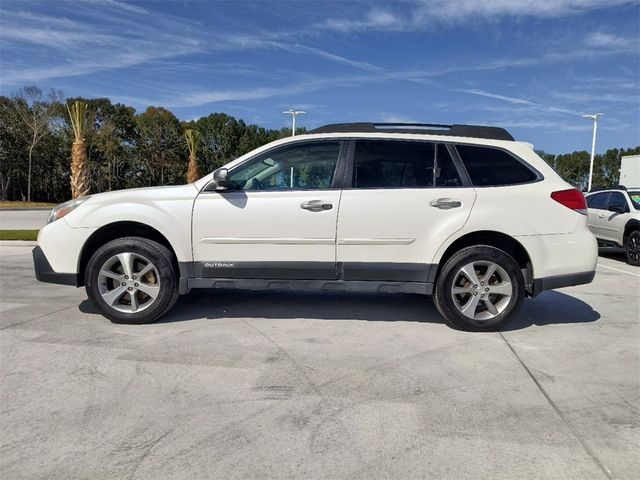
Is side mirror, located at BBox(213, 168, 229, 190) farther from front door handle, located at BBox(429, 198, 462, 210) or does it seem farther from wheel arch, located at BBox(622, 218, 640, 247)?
wheel arch, located at BBox(622, 218, 640, 247)

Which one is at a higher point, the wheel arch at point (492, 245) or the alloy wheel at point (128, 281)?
the wheel arch at point (492, 245)

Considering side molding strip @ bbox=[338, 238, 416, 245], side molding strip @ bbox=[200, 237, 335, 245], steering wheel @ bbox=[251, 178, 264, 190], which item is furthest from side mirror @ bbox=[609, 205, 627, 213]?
steering wheel @ bbox=[251, 178, 264, 190]

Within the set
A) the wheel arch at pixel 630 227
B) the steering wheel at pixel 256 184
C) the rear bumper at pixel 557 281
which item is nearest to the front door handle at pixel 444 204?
the rear bumper at pixel 557 281

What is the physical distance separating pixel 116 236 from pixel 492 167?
3.85 meters

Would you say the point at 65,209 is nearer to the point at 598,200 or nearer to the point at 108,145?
the point at 598,200

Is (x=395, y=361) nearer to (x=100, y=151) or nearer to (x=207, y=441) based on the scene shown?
(x=207, y=441)

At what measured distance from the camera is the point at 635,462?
8.54 feet

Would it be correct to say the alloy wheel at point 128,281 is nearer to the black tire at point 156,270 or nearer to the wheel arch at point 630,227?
the black tire at point 156,270

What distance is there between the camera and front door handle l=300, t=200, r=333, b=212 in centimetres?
461

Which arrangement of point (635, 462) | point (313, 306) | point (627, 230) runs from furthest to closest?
point (627, 230) < point (313, 306) < point (635, 462)

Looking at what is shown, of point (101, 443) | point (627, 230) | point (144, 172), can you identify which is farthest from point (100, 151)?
point (101, 443)

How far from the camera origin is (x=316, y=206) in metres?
4.61

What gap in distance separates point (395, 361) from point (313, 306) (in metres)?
1.80

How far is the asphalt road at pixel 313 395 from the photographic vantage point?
257cm
